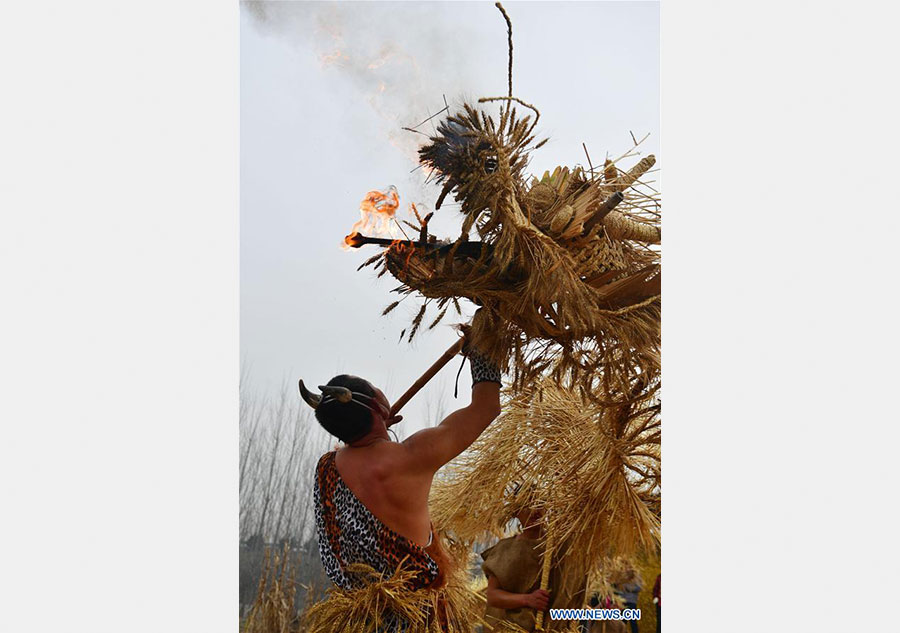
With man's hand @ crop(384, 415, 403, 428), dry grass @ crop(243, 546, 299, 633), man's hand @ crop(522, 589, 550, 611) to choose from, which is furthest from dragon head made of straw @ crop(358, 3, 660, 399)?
dry grass @ crop(243, 546, 299, 633)

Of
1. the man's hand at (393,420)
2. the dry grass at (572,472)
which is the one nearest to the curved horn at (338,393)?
the man's hand at (393,420)

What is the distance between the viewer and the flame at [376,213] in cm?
276

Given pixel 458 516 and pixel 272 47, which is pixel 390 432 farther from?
pixel 272 47

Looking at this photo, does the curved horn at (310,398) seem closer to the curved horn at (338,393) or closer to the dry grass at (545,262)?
the curved horn at (338,393)

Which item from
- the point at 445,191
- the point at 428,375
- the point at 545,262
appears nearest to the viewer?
the point at 545,262

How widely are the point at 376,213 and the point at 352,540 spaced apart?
2.77 feet

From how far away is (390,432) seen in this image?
2.71 m

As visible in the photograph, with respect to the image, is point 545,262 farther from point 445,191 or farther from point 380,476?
point 380,476

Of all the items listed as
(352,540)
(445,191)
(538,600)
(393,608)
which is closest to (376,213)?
(445,191)

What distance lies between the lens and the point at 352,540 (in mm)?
2660

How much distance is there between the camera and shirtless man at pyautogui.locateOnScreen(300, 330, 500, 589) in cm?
263

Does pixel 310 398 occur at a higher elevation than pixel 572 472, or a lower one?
higher
